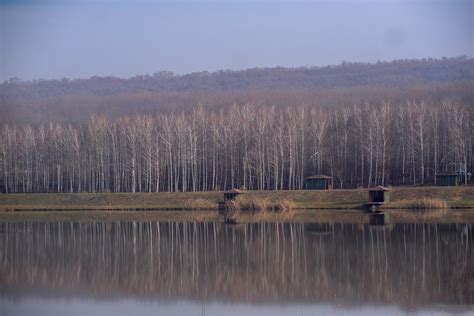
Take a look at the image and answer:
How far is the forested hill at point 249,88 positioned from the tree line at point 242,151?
7.05m

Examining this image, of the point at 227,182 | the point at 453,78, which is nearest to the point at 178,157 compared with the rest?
the point at 227,182

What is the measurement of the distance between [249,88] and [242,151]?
8366cm

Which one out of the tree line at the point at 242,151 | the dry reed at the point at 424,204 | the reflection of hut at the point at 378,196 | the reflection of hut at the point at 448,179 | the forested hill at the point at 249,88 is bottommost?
the dry reed at the point at 424,204

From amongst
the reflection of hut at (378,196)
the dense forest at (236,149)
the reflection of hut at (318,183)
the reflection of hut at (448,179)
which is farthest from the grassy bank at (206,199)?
the dense forest at (236,149)

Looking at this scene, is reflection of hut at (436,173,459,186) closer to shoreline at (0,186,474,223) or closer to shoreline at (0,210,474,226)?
shoreline at (0,186,474,223)

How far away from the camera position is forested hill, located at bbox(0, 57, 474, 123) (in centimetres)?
11801

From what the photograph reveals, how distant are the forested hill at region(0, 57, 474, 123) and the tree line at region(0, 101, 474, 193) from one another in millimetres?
7053

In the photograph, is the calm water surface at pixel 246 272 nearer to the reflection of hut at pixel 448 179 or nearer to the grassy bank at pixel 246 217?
the grassy bank at pixel 246 217

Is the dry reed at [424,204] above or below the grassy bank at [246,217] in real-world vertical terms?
above

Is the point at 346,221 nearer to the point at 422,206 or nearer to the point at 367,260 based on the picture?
the point at 422,206

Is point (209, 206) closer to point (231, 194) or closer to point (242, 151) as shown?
point (231, 194)

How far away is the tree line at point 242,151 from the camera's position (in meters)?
80.2

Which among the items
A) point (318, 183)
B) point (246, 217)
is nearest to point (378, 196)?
point (246, 217)

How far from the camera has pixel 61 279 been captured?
90.9 ft
